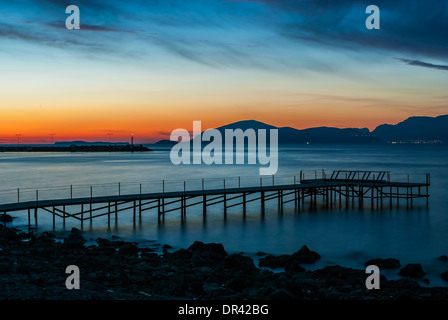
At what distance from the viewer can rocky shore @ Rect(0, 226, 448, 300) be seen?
10.3 meters

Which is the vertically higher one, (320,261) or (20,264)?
(20,264)

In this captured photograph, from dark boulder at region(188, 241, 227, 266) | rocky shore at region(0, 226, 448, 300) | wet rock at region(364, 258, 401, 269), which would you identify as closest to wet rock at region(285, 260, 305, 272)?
rocky shore at region(0, 226, 448, 300)

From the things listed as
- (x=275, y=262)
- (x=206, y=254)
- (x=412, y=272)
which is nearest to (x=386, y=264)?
(x=412, y=272)

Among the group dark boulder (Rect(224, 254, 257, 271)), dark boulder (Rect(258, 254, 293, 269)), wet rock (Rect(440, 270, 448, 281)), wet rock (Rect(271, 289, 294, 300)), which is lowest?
wet rock (Rect(440, 270, 448, 281))

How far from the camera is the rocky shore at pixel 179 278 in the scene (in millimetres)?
10328

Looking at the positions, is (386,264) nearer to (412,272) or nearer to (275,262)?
(412,272)

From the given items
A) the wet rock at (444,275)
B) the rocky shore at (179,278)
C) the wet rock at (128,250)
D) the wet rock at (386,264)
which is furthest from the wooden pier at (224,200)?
the wet rock at (444,275)

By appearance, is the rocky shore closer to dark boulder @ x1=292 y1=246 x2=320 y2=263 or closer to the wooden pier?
dark boulder @ x1=292 y1=246 x2=320 y2=263

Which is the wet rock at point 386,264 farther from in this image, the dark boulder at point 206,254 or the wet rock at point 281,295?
the wet rock at point 281,295

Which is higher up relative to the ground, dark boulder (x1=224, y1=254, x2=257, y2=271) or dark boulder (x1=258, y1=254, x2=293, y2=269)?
dark boulder (x1=224, y1=254, x2=257, y2=271)
